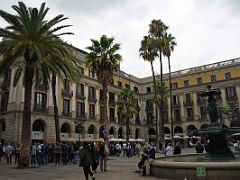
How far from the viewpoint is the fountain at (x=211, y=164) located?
9.77m

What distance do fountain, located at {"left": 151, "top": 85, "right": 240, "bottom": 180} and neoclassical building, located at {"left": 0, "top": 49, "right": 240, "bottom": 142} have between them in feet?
62.3

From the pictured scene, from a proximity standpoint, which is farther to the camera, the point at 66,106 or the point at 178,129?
the point at 178,129

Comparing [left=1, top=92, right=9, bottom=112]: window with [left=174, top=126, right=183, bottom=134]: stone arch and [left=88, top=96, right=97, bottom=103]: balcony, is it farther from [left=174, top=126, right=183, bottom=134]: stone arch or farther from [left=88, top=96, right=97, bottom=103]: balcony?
[left=174, top=126, right=183, bottom=134]: stone arch

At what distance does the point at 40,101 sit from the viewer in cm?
3825

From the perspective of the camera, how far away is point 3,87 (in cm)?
3678

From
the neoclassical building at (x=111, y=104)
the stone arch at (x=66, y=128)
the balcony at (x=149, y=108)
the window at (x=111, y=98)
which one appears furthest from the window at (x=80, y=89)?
the balcony at (x=149, y=108)

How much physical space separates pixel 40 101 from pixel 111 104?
18330mm

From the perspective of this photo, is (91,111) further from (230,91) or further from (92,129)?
(230,91)

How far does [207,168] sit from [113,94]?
44811 millimetres

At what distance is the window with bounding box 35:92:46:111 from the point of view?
37.6 metres

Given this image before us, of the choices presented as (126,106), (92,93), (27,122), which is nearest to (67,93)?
(92,93)

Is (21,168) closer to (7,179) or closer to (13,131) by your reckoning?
(7,179)

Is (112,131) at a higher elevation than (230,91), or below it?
below

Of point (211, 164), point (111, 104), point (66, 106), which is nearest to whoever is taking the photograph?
point (211, 164)
